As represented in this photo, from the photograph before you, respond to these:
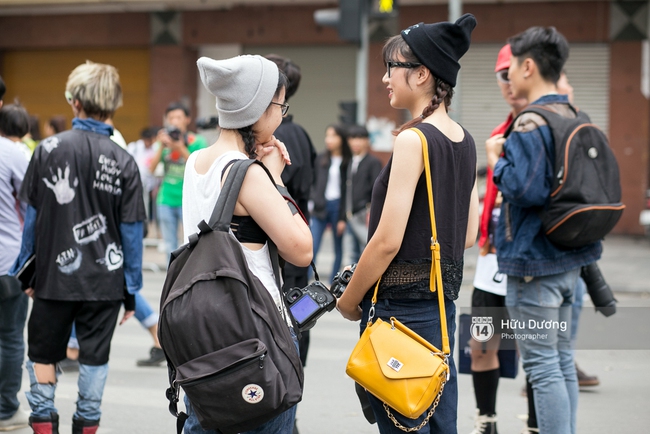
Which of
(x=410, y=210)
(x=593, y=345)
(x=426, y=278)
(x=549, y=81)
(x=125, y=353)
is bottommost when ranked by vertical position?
(x=125, y=353)

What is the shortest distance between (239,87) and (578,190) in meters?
1.67

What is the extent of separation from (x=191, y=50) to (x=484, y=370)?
54.1 feet

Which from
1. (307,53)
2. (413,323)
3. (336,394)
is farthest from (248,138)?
(307,53)

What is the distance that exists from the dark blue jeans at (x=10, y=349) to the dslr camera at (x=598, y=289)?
119 inches

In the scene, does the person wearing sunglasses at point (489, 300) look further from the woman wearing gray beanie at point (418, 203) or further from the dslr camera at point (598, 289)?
the woman wearing gray beanie at point (418, 203)

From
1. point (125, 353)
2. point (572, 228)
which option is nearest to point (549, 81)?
point (572, 228)

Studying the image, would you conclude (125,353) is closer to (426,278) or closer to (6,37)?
(426,278)

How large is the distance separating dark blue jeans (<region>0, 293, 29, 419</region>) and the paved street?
8.6 inches

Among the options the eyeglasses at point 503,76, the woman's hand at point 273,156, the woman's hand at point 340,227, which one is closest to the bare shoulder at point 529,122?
the eyeglasses at point 503,76

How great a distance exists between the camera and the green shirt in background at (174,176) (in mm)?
9695

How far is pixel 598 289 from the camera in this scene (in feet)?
14.4

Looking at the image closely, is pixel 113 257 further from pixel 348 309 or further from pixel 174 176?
pixel 174 176

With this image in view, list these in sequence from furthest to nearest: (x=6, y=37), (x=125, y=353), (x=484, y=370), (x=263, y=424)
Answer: (x=6, y=37)
(x=125, y=353)
(x=484, y=370)
(x=263, y=424)

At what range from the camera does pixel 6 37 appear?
2095 centimetres
